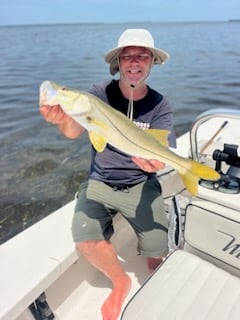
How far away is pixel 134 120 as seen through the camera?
2469 mm

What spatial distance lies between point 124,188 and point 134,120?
1.56 ft

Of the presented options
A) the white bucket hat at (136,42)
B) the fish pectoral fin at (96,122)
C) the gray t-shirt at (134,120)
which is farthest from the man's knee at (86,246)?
the white bucket hat at (136,42)

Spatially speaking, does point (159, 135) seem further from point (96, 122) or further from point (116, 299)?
point (116, 299)

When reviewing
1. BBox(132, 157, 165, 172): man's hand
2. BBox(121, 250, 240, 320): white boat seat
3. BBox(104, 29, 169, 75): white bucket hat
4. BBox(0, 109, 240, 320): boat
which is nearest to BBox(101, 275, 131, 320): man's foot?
BBox(0, 109, 240, 320): boat

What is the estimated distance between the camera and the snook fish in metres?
1.69

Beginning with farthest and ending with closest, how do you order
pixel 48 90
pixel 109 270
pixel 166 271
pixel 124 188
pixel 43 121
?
pixel 43 121, pixel 124 188, pixel 109 270, pixel 166 271, pixel 48 90

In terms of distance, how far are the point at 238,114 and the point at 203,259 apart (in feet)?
2.87

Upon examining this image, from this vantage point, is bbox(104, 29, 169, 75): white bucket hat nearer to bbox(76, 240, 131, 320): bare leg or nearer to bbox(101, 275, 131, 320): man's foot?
bbox(76, 240, 131, 320): bare leg

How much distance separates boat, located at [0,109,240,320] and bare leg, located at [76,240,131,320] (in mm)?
103

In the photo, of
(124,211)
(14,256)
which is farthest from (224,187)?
(14,256)

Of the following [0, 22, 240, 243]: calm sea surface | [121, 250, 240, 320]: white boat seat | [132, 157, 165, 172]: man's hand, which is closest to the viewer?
[121, 250, 240, 320]: white boat seat

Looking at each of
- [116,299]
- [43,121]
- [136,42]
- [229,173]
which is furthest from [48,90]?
[43,121]

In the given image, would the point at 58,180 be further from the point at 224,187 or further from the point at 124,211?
the point at 224,187

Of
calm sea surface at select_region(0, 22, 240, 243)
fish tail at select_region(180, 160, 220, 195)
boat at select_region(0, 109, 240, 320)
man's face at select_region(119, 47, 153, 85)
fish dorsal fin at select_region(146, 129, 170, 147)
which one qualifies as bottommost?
calm sea surface at select_region(0, 22, 240, 243)
